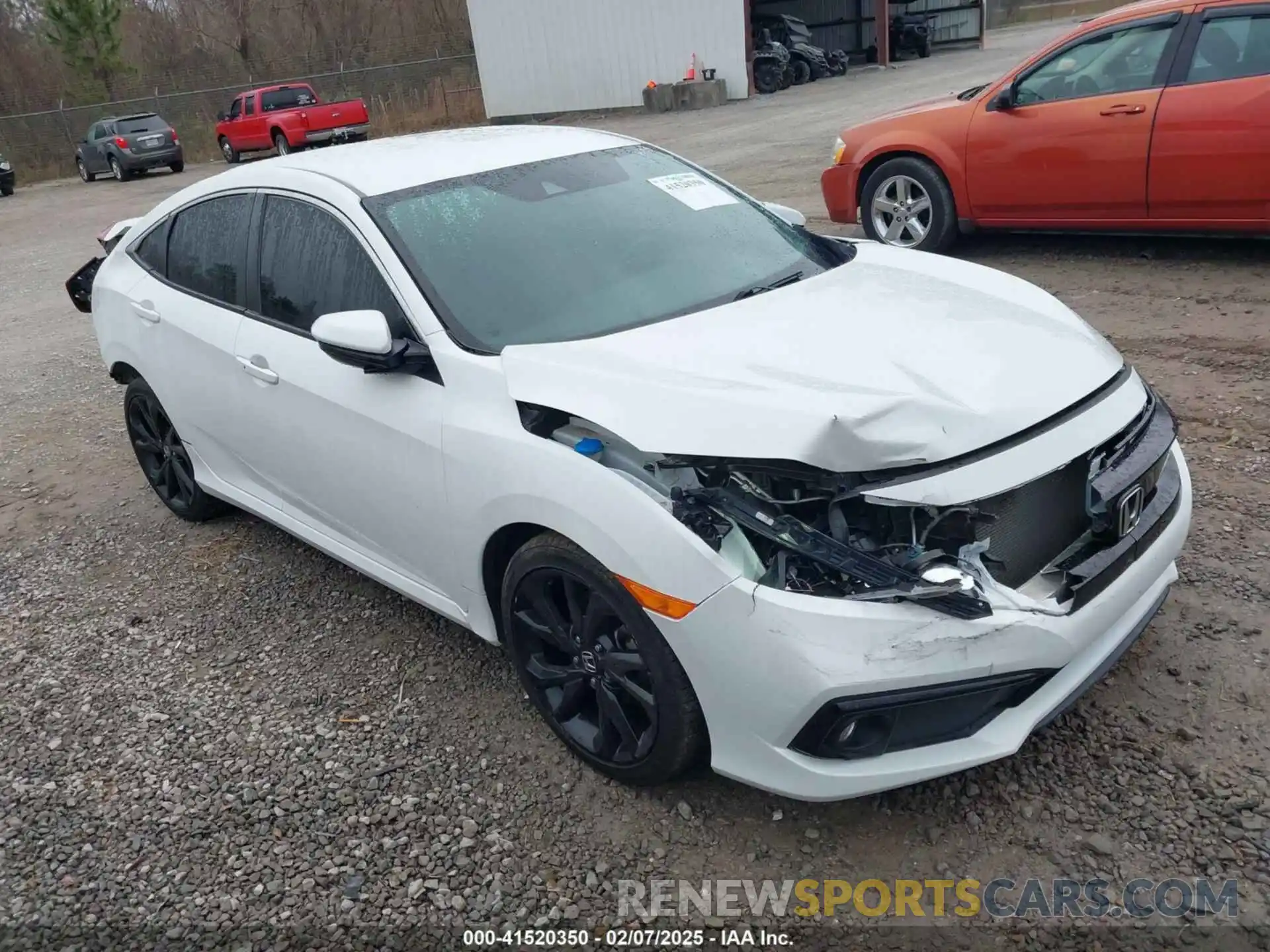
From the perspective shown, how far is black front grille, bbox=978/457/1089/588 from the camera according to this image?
8.05 ft

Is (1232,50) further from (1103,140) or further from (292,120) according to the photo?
(292,120)

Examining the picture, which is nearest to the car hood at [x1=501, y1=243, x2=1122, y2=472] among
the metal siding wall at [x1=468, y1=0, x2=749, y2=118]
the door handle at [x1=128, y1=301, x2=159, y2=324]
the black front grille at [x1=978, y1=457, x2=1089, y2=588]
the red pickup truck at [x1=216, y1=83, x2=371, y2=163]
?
the black front grille at [x1=978, y1=457, x2=1089, y2=588]

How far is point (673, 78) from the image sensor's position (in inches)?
961

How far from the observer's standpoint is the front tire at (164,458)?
4.68 meters

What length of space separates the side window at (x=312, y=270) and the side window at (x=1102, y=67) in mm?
5280

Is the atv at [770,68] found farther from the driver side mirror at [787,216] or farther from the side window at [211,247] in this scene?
the side window at [211,247]

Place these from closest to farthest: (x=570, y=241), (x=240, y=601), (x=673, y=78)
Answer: (x=570, y=241)
(x=240, y=601)
(x=673, y=78)

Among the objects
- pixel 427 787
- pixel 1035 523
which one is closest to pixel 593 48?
pixel 427 787

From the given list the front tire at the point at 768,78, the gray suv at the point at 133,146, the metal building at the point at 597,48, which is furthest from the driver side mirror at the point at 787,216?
the gray suv at the point at 133,146

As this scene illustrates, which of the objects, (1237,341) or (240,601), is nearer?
(240,601)

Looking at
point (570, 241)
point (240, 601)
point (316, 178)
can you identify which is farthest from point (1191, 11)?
point (240, 601)

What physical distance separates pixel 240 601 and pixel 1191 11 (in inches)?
253

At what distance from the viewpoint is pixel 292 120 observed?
24391 mm

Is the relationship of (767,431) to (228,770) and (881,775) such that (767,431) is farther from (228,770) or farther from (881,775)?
(228,770)
